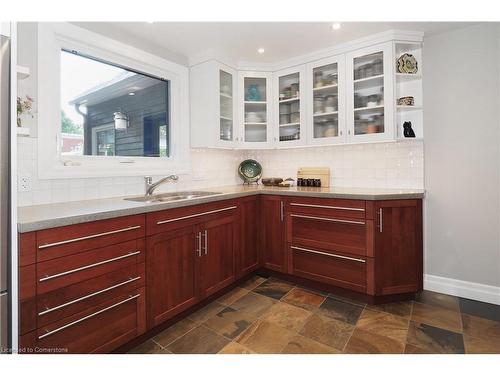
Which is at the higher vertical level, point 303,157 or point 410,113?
point 410,113

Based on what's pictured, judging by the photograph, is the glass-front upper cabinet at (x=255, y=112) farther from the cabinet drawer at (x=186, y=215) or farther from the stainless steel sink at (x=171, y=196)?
the cabinet drawer at (x=186, y=215)

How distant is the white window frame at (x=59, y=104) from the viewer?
1896 millimetres

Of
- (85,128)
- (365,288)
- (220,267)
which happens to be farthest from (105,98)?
(365,288)

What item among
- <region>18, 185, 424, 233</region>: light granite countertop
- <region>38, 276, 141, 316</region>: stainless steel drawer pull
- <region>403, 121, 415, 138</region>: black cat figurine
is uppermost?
<region>403, 121, 415, 138</region>: black cat figurine

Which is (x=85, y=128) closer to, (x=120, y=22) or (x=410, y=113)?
(x=120, y=22)

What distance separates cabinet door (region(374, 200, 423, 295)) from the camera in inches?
88.1

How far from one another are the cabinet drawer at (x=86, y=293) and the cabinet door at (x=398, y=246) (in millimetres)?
1830

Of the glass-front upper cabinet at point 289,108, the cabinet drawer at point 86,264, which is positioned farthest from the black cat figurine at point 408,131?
the cabinet drawer at point 86,264

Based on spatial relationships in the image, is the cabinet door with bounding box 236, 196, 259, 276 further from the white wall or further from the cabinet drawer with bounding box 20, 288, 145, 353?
the white wall

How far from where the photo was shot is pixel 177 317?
200cm

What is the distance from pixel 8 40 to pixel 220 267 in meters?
1.93

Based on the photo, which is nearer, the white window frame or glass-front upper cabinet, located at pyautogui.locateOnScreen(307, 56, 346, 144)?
the white window frame

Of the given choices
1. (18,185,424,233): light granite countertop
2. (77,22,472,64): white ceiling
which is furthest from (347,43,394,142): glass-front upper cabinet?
(18,185,424,233): light granite countertop

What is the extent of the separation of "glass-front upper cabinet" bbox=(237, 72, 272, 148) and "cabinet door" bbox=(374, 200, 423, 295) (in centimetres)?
154
